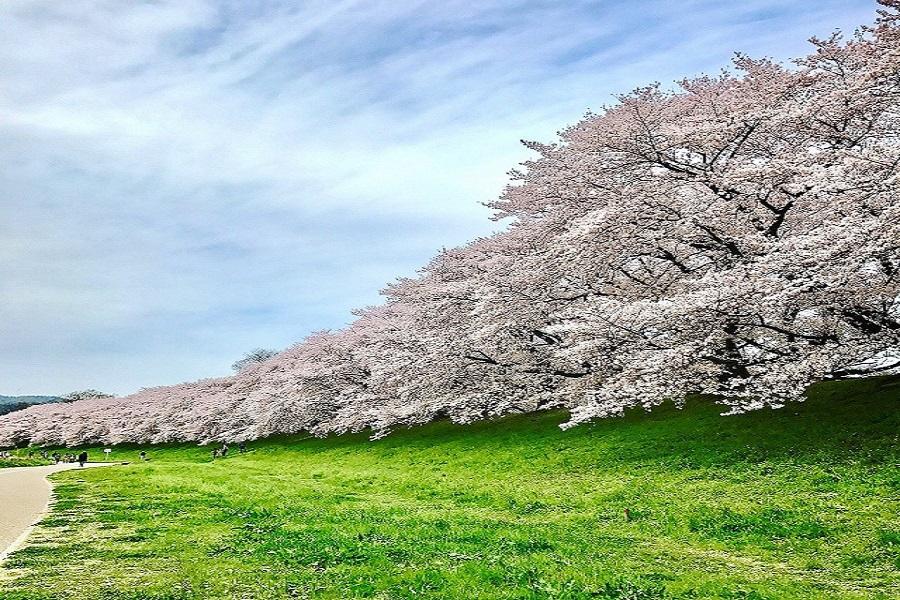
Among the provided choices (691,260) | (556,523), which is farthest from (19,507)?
(691,260)

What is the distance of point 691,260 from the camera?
78.3ft

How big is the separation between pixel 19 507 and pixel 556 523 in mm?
15822

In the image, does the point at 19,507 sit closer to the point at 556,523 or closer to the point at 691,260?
the point at 556,523

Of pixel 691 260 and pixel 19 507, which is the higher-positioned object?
pixel 691 260

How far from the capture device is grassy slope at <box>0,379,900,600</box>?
30.5 ft

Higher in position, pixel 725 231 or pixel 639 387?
pixel 725 231

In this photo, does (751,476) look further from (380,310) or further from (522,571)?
(380,310)

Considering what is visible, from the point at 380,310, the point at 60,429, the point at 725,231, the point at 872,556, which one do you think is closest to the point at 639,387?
the point at 725,231

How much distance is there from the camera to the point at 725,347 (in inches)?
805

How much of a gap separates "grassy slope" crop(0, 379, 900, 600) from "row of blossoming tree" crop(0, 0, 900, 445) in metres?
1.63

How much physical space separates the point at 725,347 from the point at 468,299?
50.9ft

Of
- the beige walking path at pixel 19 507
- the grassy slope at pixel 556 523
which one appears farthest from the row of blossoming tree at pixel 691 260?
the beige walking path at pixel 19 507

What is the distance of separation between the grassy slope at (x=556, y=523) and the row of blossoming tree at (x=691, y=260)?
5.36 feet

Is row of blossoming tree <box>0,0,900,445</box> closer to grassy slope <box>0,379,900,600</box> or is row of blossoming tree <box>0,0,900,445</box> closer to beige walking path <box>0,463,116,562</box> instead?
grassy slope <box>0,379,900,600</box>
